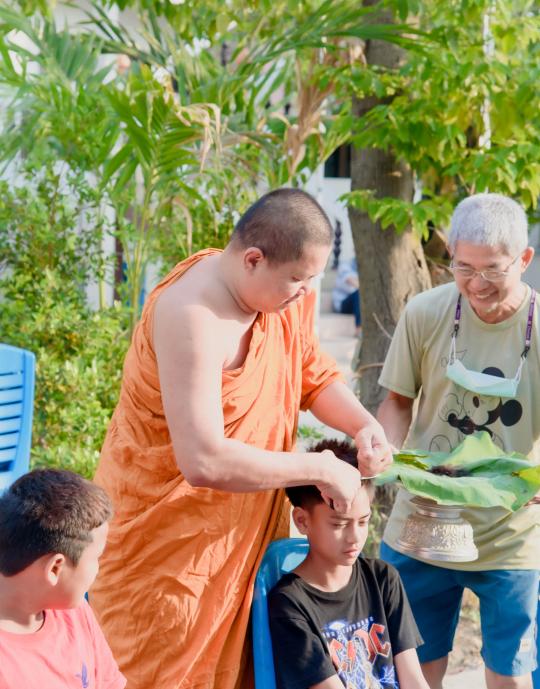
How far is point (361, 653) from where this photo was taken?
2643 mm

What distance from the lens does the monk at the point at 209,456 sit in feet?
7.29

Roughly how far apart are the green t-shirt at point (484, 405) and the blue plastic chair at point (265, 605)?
19.6 inches

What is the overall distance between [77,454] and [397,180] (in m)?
1.90

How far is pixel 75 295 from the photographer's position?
481 centimetres

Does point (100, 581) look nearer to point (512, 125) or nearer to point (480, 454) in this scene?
point (480, 454)

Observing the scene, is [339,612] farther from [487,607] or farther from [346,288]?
[346,288]

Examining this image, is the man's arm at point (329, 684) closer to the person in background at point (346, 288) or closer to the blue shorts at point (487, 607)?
the blue shorts at point (487, 607)

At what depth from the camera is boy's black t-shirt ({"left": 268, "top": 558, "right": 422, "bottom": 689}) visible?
2518 mm

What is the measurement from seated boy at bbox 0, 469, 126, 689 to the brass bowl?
93 centimetres

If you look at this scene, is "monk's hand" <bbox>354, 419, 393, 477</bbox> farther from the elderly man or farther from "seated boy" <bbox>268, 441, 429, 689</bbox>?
the elderly man

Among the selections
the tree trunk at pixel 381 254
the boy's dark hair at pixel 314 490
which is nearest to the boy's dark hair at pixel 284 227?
the boy's dark hair at pixel 314 490

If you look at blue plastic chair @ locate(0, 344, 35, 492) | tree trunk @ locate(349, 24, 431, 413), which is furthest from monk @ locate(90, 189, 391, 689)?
tree trunk @ locate(349, 24, 431, 413)

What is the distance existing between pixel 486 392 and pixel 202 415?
1.01 meters

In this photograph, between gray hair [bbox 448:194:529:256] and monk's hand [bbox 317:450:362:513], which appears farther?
gray hair [bbox 448:194:529:256]
